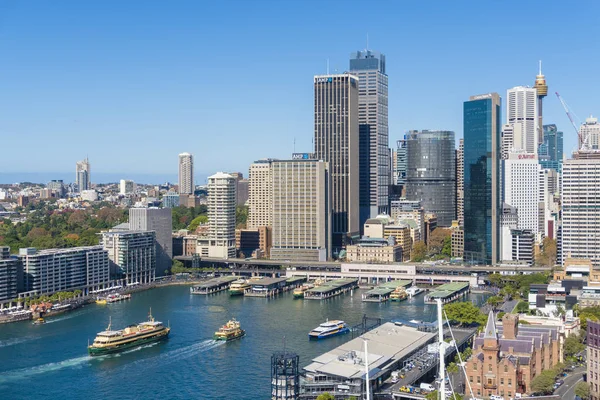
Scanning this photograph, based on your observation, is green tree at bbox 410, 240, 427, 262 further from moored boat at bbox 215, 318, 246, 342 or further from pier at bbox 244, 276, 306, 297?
A: moored boat at bbox 215, 318, 246, 342

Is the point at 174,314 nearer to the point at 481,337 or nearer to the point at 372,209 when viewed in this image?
the point at 481,337

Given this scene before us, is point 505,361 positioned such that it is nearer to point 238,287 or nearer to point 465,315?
point 465,315

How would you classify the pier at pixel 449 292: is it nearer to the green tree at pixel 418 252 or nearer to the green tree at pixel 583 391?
the green tree at pixel 418 252

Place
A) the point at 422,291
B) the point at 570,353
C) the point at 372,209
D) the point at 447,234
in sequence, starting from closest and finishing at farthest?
the point at 570,353 → the point at 422,291 → the point at 447,234 → the point at 372,209

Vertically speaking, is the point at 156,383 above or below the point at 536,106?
below

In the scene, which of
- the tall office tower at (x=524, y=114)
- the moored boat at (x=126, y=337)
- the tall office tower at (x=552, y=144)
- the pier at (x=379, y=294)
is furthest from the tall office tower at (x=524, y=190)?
the moored boat at (x=126, y=337)

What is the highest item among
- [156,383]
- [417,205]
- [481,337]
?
[417,205]

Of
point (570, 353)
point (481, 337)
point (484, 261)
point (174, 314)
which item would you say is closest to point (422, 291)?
point (484, 261)
